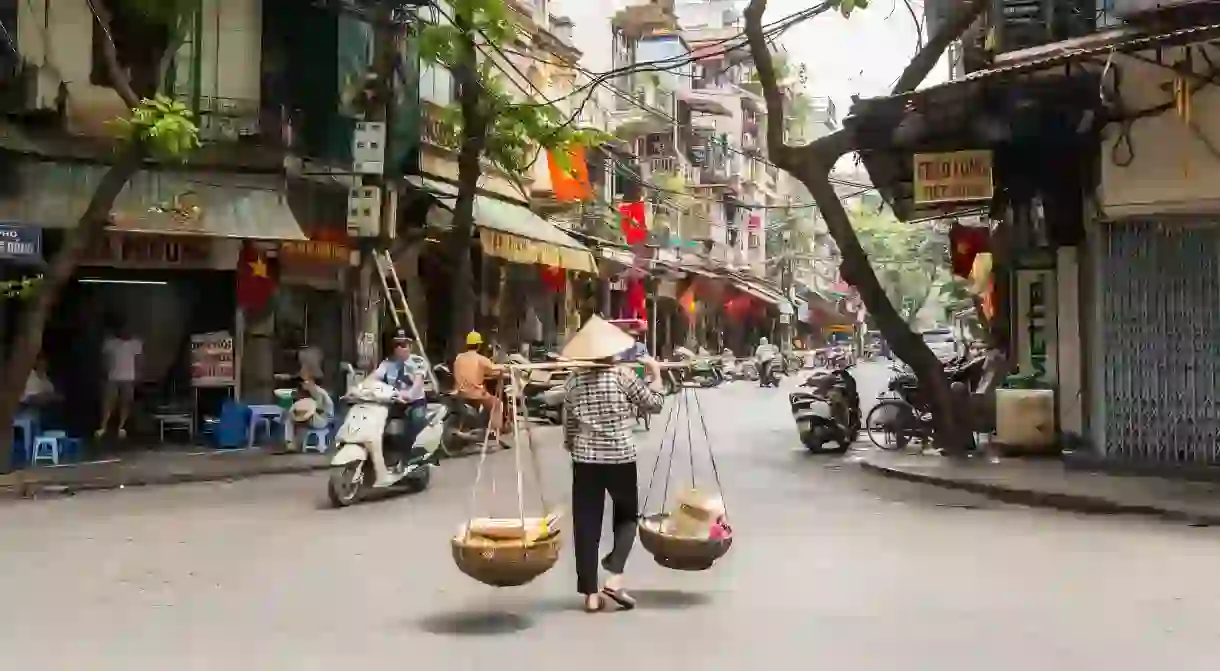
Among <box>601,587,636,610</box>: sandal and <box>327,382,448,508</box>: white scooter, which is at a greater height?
<box>327,382,448,508</box>: white scooter

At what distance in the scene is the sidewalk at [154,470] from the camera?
13.1m

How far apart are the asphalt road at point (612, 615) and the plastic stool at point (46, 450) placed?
3.17 m

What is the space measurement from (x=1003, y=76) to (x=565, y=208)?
1791 cm

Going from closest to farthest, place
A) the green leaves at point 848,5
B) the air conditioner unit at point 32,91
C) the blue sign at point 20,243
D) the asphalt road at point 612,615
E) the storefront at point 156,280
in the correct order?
1. the asphalt road at point 612,615
2. the blue sign at point 20,243
3. the air conditioner unit at point 32,91
4. the storefront at point 156,280
5. the green leaves at point 848,5

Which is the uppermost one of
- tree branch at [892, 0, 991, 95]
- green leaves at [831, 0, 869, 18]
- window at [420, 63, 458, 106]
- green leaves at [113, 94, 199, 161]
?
window at [420, 63, 458, 106]

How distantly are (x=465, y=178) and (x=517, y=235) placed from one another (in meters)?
3.76

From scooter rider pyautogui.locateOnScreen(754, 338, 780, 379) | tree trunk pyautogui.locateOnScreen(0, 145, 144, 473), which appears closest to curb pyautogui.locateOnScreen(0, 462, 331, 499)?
tree trunk pyautogui.locateOnScreen(0, 145, 144, 473)

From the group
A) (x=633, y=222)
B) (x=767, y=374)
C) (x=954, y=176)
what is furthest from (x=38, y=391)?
(x=767, y=374)

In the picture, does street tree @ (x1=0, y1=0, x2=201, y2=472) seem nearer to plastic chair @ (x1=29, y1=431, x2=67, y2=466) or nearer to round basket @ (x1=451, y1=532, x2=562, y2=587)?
plastic chair @ (x1=29, y1=431, x2=67, y2=466)

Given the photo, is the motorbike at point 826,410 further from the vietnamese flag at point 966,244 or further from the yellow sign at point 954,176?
the vietnamese flag at point 966,244

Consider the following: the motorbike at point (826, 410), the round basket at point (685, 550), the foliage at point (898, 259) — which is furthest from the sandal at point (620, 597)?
the foliage at point (898, 259)

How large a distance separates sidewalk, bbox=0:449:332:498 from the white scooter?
10.1ft

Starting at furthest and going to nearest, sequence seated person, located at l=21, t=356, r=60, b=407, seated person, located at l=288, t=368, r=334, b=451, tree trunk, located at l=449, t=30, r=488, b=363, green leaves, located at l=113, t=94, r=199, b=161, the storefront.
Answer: tree trunk, located at l=449, t=30, r=488, b=363 → seated person, located at l=288, t=368, r=334, b=451 → the storefront → seated person, located at l=21, t=356, r=60, b=407 → green leaves, located at l=113, t=94, r=199, b=161

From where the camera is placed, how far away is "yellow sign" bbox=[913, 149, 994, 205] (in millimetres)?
14547
